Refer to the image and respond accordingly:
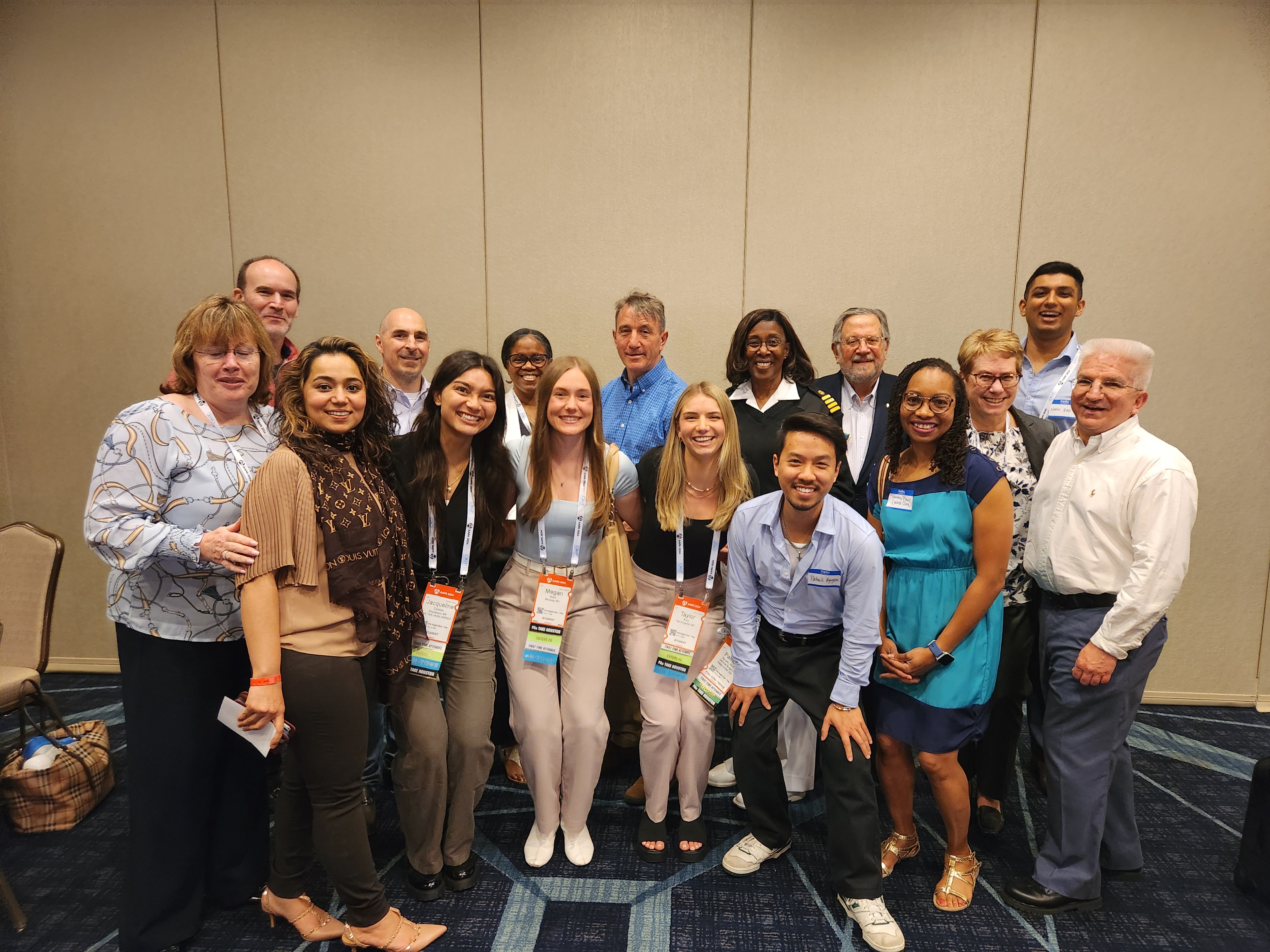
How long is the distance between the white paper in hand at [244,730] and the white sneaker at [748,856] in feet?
5.44

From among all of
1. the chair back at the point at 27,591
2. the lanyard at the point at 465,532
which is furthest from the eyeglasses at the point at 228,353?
the chair back at the point at 27,591

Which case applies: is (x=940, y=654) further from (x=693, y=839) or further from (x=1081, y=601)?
(x=693, y=839)

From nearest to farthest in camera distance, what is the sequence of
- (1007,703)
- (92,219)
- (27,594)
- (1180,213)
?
1. (1007,703)
2. (27,594)
3. (1180,213)
4. (92,219)

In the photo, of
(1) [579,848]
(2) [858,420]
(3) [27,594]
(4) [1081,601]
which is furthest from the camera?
(2) [858,420]

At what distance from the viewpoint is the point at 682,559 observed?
2.57 meters

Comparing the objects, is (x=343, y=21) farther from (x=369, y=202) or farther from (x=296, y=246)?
(x=296, y=246)

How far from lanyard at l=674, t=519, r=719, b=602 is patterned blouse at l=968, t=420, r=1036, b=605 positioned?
1.02 meters

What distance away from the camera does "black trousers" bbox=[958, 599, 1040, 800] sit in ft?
8.81

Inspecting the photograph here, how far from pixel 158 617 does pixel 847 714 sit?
7.00 feet

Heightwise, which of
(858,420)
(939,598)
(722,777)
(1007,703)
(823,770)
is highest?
(858,420)

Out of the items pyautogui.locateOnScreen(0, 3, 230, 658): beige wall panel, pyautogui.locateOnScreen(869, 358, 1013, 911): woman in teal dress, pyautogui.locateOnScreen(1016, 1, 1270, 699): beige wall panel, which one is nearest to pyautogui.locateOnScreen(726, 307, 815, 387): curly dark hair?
pyautogui.locateOnScreen(869, 358, 1013, 911): woman in teal dress

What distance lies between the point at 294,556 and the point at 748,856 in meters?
1.92

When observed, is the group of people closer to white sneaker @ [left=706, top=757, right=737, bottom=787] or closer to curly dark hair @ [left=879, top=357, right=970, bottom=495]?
curly dark hair @ [left=879, top=357, right=970, bottom=495]

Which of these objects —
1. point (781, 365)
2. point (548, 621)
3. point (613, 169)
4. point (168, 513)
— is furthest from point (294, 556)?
point (613, 169)
